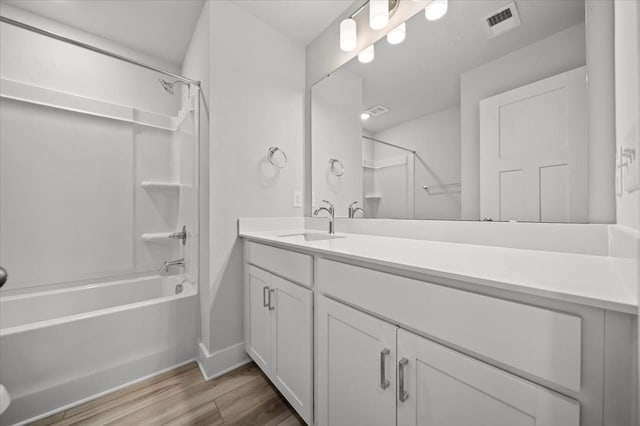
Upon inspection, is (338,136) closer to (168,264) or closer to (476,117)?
(476,117)

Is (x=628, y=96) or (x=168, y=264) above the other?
(x=628, y=96)

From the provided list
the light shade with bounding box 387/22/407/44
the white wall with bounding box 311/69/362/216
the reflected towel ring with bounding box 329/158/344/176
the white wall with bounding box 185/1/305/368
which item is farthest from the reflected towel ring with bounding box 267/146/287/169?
the light shade with bounding box 387/22/407/44

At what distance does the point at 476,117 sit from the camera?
108 centimetres

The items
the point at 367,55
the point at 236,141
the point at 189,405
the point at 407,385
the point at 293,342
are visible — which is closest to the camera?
the point at 407,385

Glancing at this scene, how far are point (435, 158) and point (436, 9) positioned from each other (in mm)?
737

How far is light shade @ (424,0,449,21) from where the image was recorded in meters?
1.19

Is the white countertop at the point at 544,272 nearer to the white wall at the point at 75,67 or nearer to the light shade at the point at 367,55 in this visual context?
the light shade at the point at 367,55

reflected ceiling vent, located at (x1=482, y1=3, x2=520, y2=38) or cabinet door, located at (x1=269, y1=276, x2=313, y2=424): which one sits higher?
reflected ceiling vent, located at (x1=482, y1=3, x2=520, y2=38)

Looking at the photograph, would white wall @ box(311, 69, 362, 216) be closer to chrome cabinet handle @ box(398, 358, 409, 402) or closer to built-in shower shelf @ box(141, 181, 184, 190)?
chrome cabinet handle @ box(398, 358, 409, 402)

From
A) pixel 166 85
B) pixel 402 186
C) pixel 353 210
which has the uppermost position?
pixel 166 85

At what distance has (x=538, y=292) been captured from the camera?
456 mm

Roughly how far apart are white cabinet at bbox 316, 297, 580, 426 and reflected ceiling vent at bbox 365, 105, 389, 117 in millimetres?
1129

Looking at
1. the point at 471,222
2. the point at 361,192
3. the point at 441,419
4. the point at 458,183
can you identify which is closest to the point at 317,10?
the point at 361,192

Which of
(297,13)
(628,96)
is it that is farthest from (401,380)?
(297,13)
